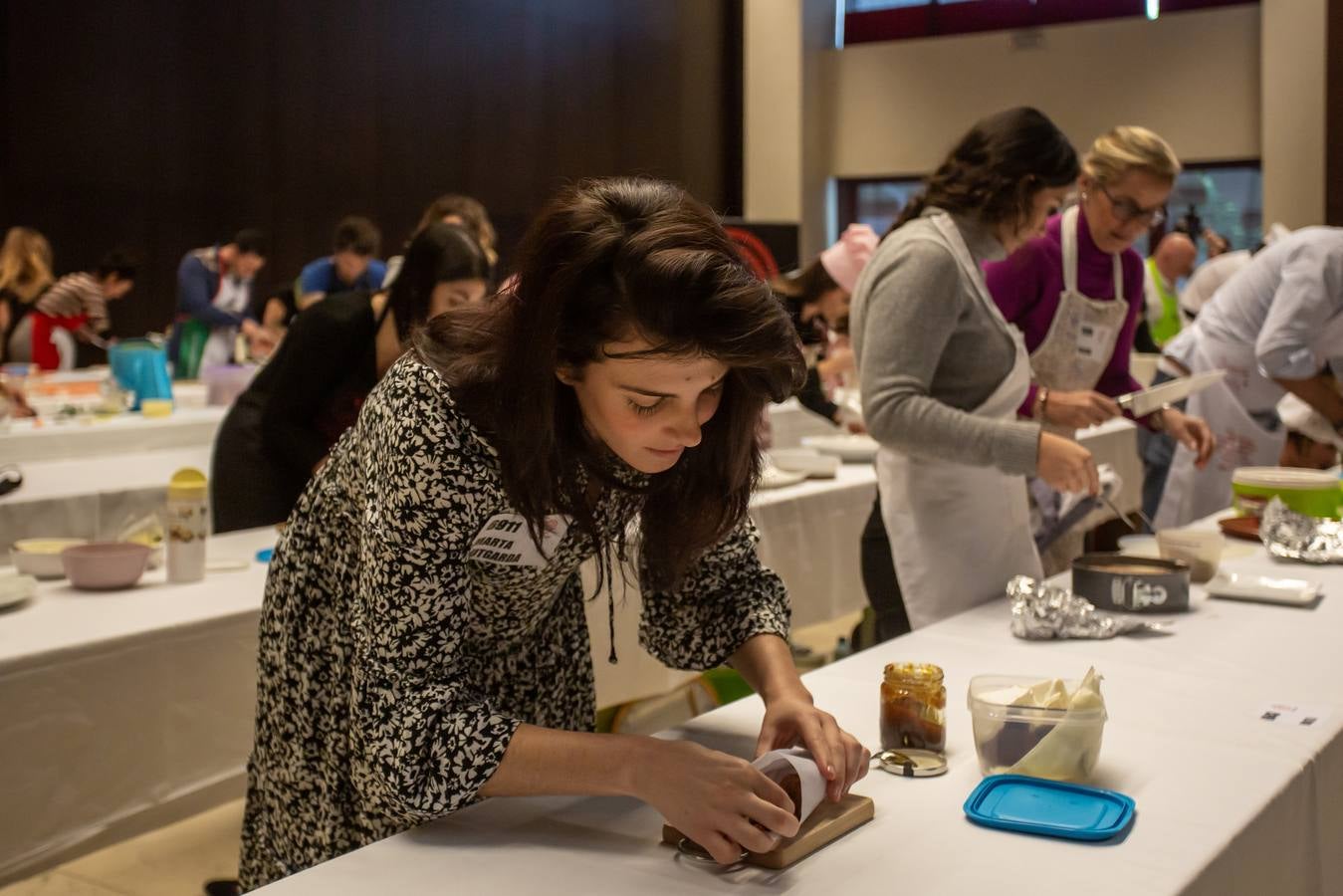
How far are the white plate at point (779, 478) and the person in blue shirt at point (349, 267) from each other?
114 inches

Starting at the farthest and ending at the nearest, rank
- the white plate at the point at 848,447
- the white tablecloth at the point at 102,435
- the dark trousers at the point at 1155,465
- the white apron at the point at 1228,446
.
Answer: the white plate at the point at 848,447 → the white tablecloth at the point at 102,435 → the dark trousers at the point at 1155,465 → the white apron at the point at 1228,446

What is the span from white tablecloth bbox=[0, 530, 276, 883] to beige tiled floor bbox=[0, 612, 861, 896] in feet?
1.63

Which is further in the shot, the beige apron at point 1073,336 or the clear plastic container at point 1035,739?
the beige apron at point 1073,336

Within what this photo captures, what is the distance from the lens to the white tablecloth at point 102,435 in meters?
3.71

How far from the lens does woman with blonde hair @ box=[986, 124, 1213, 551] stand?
2.36 m

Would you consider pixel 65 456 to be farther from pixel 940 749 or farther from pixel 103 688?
pixel 940 749

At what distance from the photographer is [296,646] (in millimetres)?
1310

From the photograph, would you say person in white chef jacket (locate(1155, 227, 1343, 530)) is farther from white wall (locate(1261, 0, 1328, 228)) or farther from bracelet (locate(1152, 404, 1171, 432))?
white wall (locate(1261, 0, 1328, 228))

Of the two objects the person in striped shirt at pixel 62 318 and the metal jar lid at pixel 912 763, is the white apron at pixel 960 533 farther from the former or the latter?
the person in striped shirt at pixel 62 318

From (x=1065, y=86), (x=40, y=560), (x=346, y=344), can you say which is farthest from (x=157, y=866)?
(x=1065, y=86)

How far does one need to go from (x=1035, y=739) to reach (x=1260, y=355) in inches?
88.1

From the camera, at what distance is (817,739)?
1.21m

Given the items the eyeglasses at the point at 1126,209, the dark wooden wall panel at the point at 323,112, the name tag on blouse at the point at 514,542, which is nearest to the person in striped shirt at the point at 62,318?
the dark wooden wall panel at the point at 323,112

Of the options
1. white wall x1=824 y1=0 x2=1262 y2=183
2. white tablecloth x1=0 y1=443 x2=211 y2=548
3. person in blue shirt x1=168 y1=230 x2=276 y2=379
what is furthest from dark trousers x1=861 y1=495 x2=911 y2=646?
white wall x1=824 y1=0 x2=1262 y2=183
